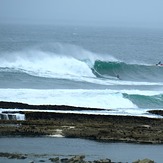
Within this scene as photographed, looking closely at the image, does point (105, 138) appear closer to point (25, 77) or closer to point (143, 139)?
point (143, 139)

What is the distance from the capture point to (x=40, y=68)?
192 ft

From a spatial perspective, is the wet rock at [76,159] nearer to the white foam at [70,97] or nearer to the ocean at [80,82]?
the ocean at [80,82]

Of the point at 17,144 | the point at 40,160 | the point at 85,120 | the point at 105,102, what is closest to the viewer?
the point at 40,160

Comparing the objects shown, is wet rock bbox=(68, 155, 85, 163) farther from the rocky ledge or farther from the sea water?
the sea water

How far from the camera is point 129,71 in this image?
6300cm

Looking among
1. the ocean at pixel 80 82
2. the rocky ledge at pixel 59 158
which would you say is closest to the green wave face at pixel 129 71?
the ocean at pixel 80 82

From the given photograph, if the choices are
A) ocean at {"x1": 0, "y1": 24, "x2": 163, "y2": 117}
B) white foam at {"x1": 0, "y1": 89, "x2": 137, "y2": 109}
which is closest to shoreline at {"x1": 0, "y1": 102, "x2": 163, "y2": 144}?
ocean at {"x1": 0, "y1": 24, "x2": 163, "y2": 117}

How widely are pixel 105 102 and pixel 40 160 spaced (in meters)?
15.2

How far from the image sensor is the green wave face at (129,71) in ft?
196

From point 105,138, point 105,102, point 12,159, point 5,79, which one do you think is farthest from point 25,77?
point 12,159

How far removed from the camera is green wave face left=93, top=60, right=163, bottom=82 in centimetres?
5969

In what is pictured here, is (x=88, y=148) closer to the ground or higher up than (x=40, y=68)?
closer to the ground

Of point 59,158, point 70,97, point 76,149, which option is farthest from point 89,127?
point 70,97

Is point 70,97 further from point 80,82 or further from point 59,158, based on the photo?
point 59,158
